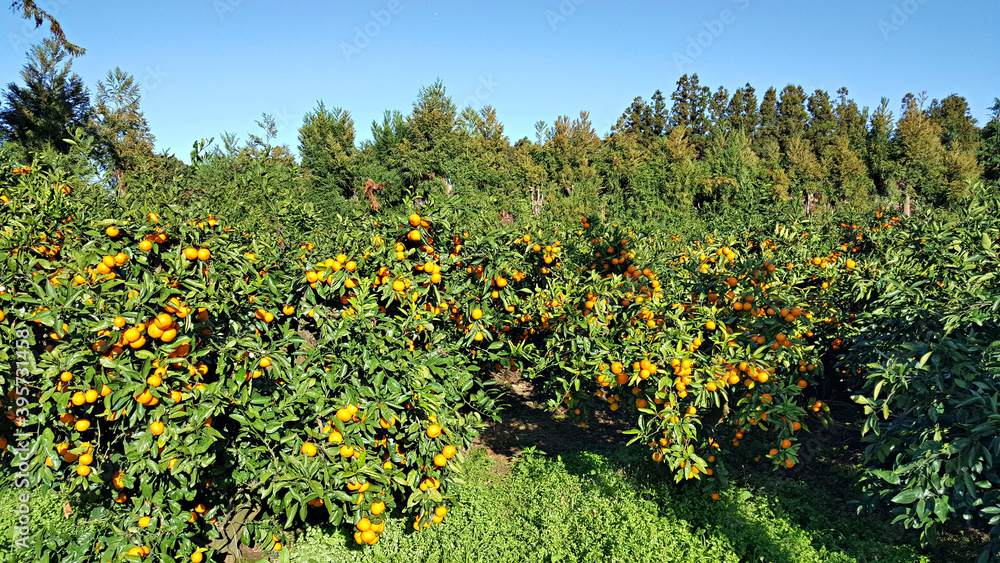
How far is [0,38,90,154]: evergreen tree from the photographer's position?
14.0 meters

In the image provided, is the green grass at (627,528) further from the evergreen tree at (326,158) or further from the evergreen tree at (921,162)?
the evergreen tree at (921,162)

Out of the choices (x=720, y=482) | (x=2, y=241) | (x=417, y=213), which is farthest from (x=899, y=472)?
(x=2, y=241)

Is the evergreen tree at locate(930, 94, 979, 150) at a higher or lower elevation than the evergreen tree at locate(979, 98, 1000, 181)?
higher

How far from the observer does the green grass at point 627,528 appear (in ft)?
9.50

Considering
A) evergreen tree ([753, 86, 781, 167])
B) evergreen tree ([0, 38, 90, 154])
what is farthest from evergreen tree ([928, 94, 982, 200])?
evergreen tree ([0, 38, 90, 154])

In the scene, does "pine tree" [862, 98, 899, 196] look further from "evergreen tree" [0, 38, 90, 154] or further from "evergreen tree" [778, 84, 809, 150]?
"evergreen tree" [0, 38, 90, 154]

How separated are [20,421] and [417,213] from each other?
1950 millimetres

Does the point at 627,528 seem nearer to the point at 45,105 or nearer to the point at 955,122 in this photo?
the point at 45,105

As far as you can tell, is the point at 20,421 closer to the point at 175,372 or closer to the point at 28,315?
the point at 28,315

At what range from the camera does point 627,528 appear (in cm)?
312

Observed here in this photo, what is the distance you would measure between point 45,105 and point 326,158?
313 inches

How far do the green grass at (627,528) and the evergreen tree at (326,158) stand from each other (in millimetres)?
16938

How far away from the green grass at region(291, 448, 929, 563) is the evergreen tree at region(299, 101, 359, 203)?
1694 cm

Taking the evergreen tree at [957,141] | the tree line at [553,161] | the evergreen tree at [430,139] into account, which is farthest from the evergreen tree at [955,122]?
the evergreen tree at [430,139]
